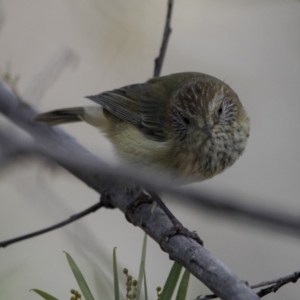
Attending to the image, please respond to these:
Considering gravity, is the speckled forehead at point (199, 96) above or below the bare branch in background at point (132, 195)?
above

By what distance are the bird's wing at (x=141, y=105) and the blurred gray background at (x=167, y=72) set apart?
2.48ft

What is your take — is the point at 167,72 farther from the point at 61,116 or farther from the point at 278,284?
the point at 278,284

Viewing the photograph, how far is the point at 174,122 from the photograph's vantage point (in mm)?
3012

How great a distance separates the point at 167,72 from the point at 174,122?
2499 mm

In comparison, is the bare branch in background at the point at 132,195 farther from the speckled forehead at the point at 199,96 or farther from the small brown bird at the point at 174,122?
the speckled forehead at the point at 199,96

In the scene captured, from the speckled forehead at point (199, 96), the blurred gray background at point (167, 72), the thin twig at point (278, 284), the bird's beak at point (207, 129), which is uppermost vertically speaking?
the blurred gray background at point (167, 72)

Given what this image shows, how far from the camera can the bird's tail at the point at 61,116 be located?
2.96 m

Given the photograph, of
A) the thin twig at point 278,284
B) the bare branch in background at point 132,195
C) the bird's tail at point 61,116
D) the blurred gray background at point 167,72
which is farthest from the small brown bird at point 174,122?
the thin twig at point 278,284

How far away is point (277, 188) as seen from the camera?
196 inches

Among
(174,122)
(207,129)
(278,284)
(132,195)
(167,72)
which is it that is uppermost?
(167,72)

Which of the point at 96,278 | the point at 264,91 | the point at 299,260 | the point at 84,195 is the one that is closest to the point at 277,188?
the point at 299,260

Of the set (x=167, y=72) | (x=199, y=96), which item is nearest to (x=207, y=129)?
(x=199, y=96)

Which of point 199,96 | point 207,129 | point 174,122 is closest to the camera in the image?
point 207,129

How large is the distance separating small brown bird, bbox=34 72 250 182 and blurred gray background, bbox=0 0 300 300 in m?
0.82
